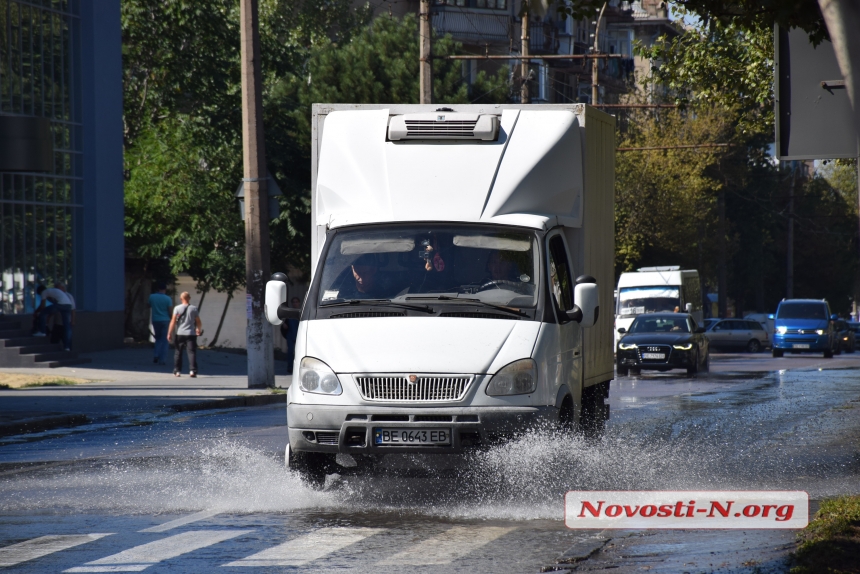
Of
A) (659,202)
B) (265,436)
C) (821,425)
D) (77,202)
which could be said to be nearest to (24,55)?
(77,202)

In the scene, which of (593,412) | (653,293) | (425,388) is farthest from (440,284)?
(653,293)

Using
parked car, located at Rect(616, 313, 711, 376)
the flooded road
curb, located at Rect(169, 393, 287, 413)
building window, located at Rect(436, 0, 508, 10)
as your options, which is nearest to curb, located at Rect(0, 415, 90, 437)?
the flooded road

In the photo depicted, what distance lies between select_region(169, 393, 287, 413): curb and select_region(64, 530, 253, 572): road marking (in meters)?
10.6

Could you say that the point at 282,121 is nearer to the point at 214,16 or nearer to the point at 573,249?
the point at 214,16

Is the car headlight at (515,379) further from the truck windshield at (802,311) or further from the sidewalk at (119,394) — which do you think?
the truck windshield at (802,311)

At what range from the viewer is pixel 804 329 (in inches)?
1784

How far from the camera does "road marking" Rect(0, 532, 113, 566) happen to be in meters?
7.17

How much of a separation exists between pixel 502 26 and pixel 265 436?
43021 mm

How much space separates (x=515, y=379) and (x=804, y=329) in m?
38.2

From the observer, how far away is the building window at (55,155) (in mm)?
28719

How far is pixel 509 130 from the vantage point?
1032 cm

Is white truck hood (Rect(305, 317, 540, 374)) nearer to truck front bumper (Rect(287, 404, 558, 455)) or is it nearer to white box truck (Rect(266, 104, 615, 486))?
white box truck (Rect(266, 104, 615, 486))

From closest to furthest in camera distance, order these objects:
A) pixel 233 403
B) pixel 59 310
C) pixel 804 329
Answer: pixel 233 403
pixel 59 310
pixel 804 329

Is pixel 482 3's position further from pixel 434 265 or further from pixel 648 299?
pixel 434 265
